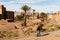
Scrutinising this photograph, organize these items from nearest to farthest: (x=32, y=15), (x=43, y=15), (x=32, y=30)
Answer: (x=32, y=30) → (x=32, y=15) → (x=43, y=15)

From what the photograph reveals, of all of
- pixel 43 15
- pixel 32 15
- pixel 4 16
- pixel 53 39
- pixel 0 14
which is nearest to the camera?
pixel 53 39

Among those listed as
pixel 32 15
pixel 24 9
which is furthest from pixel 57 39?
pixel 32 15

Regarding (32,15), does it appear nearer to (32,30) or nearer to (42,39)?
(32,30)

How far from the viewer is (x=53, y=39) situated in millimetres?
19234

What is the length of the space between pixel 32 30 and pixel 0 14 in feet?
97.4

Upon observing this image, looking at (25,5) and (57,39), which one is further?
(25,5)

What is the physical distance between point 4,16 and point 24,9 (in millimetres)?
12430

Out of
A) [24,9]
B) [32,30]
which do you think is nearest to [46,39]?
[32,30]

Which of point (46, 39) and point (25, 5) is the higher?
point (25, 5)

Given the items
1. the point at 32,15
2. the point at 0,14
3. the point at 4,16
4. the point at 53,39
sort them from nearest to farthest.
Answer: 1. the point at 53,39
2. the point at 0,14
3. the point at 4,16
4. the point at 32,15

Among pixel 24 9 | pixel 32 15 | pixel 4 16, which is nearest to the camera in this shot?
pixel 24 9

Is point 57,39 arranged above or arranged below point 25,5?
below

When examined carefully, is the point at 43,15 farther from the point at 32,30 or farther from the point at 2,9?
the point at 32,30

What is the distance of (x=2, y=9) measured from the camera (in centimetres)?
6097
